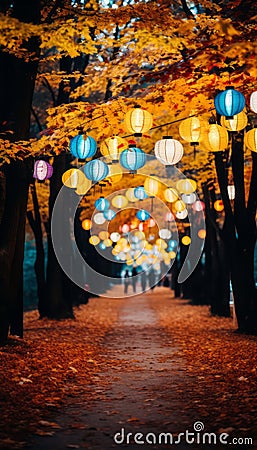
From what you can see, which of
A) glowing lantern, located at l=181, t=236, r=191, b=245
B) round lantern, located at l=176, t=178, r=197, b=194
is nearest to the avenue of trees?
round lantern, located at l=176, t=178, r=197, b=194

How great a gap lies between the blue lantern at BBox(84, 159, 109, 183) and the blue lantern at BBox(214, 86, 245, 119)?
210 inches

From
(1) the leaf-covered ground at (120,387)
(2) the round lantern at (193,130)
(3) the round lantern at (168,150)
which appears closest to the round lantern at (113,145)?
(3) the round lantern at (168,150)

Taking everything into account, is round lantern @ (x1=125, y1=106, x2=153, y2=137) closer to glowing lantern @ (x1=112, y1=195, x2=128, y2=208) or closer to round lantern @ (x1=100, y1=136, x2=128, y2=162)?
round lantern @ (x1=100, y1=136, x2=128, y2=162)

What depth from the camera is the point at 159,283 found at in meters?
74.4

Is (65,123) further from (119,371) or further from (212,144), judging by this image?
(119,371)

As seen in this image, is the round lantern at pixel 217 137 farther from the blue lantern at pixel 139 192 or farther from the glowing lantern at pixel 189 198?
the glowing lantern at pixel 189 198

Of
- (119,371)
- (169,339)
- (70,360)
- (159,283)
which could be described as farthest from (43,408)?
(159,283)

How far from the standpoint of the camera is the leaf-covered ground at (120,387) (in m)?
6.80

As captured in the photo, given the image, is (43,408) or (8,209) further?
(8,209)

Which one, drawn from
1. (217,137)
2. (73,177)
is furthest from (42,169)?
(217,137)

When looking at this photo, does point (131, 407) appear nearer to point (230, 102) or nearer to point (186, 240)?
point (230, 102)

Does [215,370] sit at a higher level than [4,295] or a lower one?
lower

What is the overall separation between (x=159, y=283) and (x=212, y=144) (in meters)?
62.3

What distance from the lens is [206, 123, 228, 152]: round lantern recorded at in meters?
12.6
